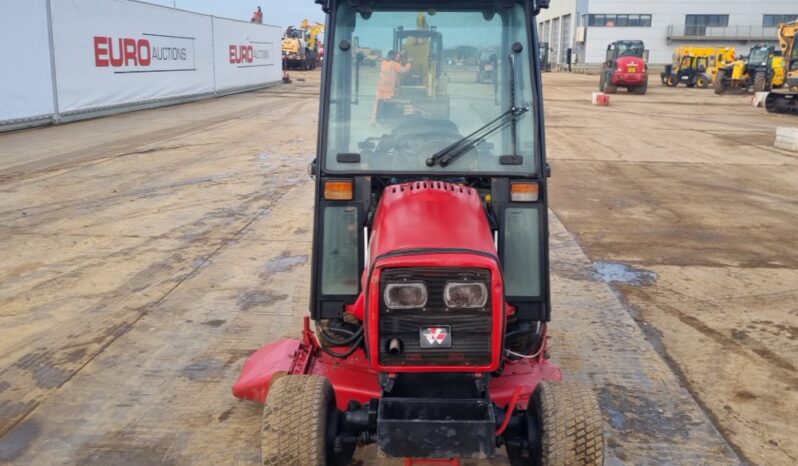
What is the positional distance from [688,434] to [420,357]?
2046mm

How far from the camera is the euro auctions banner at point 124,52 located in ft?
65.1

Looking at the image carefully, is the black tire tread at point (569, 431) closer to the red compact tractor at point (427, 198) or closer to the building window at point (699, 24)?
the red compact tractor at point (427, 198)

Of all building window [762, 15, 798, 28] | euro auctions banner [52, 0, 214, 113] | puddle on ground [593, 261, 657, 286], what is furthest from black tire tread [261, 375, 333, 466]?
building window [762, 15, 798, 28]

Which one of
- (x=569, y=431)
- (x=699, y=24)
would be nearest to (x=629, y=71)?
Answer: (x=569, y=431)

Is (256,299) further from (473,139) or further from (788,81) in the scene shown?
(788,81)

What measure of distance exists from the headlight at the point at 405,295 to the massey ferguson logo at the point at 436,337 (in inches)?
4.8

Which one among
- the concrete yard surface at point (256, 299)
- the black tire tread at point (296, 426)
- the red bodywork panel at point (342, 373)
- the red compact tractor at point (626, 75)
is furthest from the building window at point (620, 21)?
the black tire tread at point (296, 426)

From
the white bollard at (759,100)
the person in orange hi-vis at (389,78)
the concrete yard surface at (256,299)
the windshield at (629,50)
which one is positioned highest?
the windshield at (629,50)

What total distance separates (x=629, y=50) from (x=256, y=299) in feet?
121

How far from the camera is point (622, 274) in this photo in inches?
299

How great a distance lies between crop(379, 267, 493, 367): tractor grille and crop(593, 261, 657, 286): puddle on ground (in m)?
4.49

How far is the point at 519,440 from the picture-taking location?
11.1 ft

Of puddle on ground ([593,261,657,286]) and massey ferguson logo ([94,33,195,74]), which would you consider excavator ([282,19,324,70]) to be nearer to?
massey ferguson logo ([94,33,195,74])

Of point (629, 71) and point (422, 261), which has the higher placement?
point (629, 71)
